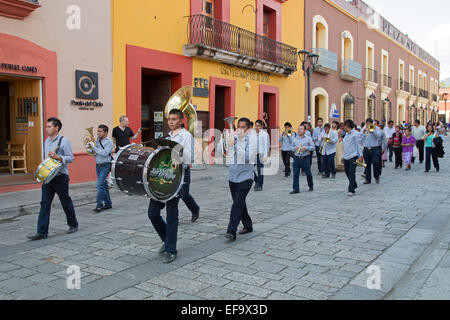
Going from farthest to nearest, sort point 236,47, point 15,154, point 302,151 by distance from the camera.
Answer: point 236,47 → point 15,154 → point 302,151

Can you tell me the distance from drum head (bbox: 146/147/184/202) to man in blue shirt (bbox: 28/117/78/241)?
201 centimetres

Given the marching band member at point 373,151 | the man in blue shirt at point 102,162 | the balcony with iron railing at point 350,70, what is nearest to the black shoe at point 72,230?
the man in blue shirt at point 102,162

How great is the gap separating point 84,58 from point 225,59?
5.82 m

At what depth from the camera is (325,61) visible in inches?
842

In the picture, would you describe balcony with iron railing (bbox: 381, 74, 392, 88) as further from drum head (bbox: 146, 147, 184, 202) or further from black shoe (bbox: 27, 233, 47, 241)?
black shoe (bbox: 27, 233, 47, 241)

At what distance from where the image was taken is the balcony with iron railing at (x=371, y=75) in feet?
90.4

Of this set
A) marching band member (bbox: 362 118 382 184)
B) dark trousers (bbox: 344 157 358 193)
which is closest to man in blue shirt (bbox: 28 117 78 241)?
dark trousers (bbox: 344 157 358 193)

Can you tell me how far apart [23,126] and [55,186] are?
519 centimetres

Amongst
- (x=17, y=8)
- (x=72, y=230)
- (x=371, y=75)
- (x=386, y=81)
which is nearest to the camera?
(x=72, y=230)

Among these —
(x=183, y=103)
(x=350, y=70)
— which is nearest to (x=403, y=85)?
(x=350, y=70)

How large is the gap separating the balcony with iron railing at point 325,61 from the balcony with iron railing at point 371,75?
581cm

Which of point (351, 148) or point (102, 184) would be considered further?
point (351, 148)

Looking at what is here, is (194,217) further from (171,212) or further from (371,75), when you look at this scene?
(371,75)
